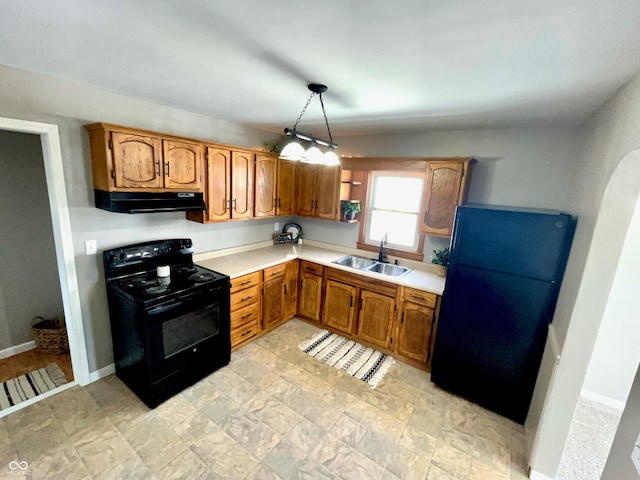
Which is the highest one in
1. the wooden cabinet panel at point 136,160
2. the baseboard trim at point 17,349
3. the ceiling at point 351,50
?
the ceiling at point 351,50

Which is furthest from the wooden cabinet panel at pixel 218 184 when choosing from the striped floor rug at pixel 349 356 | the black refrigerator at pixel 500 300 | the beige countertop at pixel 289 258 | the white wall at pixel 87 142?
the black refrigerator at pixel 500 300

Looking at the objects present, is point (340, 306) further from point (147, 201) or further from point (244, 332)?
point (147, 201)

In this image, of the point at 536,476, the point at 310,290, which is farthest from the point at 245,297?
the point at 536,476

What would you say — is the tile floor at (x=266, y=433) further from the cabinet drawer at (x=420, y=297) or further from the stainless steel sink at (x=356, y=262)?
the stainless steel sink at (x=356, y=262)

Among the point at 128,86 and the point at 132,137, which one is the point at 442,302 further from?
the point at 128,86

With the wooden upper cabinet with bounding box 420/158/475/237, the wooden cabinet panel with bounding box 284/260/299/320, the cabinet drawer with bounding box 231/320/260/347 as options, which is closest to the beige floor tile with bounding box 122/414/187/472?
the cabinet drawer with bounding box 231/320/260/347

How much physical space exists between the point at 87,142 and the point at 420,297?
3188mm

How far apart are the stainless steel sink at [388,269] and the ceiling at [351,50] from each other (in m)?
1.77

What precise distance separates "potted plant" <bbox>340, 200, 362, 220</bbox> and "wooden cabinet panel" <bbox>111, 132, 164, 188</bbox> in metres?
2.06

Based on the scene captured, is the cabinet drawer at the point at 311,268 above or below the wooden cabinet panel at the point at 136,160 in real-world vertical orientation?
below

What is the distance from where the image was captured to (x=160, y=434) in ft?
6.62

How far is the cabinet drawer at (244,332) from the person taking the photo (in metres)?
2.97

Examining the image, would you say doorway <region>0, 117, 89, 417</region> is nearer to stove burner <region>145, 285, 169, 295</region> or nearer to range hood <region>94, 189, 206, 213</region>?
range hood <region>94, 189, 206, 213</region>

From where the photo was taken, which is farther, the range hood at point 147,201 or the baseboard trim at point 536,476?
the range hood at point 147,201
